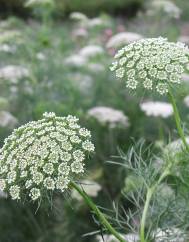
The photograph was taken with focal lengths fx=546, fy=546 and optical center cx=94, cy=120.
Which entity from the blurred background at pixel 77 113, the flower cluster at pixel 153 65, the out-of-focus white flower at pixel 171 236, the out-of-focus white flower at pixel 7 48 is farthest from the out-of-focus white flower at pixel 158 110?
the flower cluster at pixel 153 65

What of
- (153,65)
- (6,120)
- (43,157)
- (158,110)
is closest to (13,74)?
(6,120)

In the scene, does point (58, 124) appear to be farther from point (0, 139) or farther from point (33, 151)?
point (0, 139)

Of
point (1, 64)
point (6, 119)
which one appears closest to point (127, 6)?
point (1, 64)

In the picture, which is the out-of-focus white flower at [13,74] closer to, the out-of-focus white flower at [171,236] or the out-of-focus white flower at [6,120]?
the out-of-focus white flower at [6,120]

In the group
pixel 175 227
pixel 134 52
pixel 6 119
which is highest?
pixel 134 52

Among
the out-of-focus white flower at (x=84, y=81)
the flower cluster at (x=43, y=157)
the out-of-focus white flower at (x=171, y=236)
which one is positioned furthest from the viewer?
the out-of-focus white flower at (x=84, y=81)
